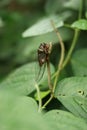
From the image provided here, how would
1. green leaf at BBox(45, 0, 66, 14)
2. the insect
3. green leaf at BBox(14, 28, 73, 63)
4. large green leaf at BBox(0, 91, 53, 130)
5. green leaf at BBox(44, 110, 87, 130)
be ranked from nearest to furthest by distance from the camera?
large green leaf at BBox(0, 91, 53, 130), green leaf at BBox(44, 110, 87, 130), the insect, green leaf at BBox(14, 28, 73, 63), green leaf at BBox(45, 0, 66, 14)

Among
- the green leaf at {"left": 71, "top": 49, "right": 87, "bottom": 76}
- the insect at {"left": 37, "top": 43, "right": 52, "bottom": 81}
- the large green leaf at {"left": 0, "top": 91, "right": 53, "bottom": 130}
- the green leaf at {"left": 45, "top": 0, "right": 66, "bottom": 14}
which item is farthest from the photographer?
the green leaf at {"left": 45, "top": 0, "right": 66, "bottom": 14}

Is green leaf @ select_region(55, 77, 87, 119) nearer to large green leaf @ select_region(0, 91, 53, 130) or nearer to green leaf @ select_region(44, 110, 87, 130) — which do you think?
green leaf @ select_region(44, 110, 87, 130)

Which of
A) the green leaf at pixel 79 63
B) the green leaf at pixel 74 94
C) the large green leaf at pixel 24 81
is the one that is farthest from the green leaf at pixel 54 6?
the green leaf at pixel 74 94

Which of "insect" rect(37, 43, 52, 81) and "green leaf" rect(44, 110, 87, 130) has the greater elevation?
"insect" rect(37, 43, 52, 81)

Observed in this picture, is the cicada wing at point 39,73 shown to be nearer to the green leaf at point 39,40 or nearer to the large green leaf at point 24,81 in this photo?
the large green leaf at point 24,81

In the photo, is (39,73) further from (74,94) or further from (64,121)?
(64,121)

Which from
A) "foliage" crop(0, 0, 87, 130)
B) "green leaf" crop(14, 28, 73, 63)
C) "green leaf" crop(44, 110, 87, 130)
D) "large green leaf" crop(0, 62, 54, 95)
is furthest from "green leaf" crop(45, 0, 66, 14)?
"green leaf" crop(44, 110, 87, 130)

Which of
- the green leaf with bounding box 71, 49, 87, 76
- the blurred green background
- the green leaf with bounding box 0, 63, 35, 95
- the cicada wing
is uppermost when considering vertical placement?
the cicada wing
